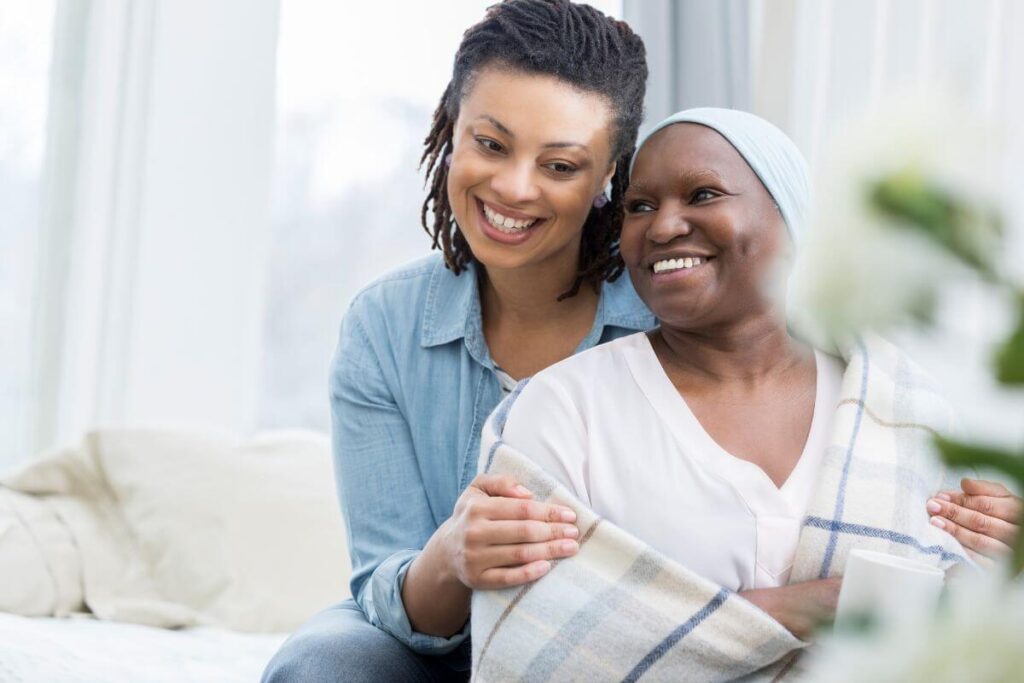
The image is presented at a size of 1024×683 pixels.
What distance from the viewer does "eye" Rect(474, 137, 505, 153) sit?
168 cm

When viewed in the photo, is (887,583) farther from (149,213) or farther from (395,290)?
(149,213)

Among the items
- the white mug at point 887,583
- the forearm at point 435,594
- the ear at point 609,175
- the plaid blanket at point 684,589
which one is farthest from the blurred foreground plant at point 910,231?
the ear at point 609,175

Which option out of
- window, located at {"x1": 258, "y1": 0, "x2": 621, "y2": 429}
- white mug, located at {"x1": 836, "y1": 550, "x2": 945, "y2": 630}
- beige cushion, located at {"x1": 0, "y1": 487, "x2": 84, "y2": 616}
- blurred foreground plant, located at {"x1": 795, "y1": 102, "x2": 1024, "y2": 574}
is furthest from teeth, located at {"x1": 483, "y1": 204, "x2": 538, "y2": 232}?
window, located at {"x1": 258, "y1": 0, "x2": 621, "y2": 429}

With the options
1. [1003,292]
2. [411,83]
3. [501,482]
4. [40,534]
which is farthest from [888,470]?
[411,83]

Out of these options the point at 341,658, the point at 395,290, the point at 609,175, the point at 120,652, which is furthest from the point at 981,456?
the point at 120,652

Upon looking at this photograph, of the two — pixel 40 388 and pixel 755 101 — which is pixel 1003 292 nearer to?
pixel 755 101

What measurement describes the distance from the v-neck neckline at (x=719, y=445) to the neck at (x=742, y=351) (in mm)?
38

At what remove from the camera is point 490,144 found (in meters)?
1.69

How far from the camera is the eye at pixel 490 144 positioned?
1679 millimetres

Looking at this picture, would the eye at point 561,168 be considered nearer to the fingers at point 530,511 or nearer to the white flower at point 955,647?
the fingers at point 530,511

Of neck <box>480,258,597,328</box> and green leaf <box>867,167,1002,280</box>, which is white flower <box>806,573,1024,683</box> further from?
neck <box>480,258,597,328</box>

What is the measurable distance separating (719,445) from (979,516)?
293mm

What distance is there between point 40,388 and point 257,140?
838mm

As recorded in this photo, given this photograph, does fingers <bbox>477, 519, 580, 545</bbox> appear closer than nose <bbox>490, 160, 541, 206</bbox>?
Yes
